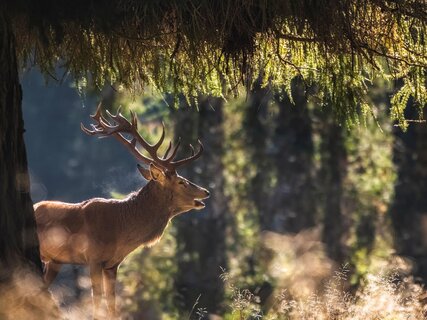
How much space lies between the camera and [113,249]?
10.0 meters

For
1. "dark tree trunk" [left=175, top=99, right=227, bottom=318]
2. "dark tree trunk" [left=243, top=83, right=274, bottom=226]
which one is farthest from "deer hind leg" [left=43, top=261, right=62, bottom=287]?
"dark tree trunk" [left=243, top=83, right=274, bottom=226]

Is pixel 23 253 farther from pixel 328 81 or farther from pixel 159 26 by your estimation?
pixel 328 81

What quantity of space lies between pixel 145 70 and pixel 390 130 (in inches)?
481

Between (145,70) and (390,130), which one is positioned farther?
(390,130)

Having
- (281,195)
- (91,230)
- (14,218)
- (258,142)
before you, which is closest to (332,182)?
(258,142)

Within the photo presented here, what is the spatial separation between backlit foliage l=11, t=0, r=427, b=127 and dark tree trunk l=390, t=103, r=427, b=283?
11701 millimetres

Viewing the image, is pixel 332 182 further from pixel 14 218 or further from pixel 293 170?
pixel 14 218

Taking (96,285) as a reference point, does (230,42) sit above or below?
above

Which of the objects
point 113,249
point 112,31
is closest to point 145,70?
point 112,31

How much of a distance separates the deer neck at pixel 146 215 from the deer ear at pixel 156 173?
6 cm

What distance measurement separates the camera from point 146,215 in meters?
10.4

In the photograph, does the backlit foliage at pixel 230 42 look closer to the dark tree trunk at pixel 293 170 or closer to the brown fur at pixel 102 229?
the brown fur at pixel 102 229

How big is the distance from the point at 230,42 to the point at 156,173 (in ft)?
10.7

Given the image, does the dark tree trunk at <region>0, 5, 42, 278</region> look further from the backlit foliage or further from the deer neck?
the deer neck
